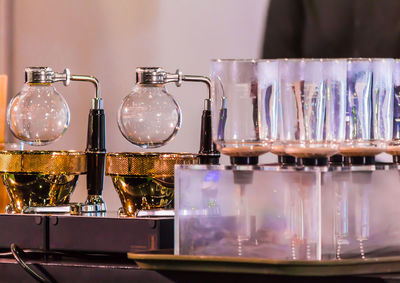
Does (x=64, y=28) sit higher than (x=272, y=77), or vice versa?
(x=64, y=28)

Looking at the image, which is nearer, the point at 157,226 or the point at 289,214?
the point at 289,214

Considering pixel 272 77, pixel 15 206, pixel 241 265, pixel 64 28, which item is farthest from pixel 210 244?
pixel 64 28

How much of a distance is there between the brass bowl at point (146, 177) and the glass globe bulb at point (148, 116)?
0.04 m

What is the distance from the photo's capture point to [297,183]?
0.99m

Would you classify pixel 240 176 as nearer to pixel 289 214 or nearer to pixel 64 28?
pixel 289 214

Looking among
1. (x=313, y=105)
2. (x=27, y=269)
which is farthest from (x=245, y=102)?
(x=27, y=269)

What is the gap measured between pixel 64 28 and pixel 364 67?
2235 millimetres

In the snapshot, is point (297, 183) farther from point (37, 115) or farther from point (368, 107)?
point (37, 115)

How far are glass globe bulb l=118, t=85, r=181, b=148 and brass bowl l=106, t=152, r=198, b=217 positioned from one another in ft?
0.12

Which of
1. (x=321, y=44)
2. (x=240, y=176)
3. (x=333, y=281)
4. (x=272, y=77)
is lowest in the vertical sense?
(x=333, y=281)

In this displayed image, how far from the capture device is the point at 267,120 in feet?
3.35

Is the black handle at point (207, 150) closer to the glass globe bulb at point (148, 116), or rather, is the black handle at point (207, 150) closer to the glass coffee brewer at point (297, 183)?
the glass globe bulb at point (148, 116)

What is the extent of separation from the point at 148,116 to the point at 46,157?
0.65 feet

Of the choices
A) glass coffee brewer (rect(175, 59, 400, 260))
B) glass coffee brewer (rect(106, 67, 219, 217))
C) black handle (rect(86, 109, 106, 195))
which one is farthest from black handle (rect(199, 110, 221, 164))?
glass coffee brewer (rect(175, 59, 400, 260))
